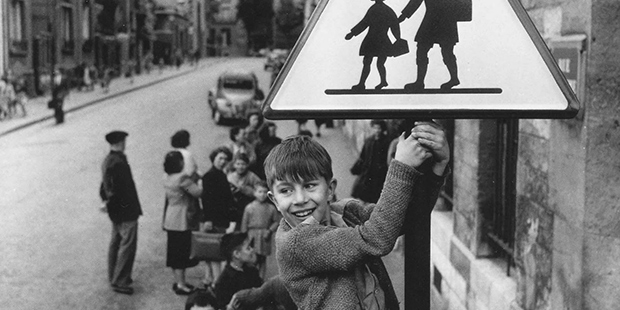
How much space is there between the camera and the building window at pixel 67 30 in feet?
141

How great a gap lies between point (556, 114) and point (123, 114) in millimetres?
28928

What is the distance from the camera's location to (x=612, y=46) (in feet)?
12.9

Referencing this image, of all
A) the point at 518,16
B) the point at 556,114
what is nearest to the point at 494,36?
the point at 518,16

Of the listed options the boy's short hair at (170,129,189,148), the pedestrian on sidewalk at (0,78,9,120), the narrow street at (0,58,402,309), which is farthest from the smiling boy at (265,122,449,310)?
the pedestrian on sidewalk at (0,78,9,120)

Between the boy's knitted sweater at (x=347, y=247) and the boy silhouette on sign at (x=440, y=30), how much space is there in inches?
10.4

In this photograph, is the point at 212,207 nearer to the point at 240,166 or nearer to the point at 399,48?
the point at 240,166

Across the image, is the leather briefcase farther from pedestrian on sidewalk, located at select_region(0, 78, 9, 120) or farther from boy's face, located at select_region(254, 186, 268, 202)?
pedestrian on sidewalk, located at select_region(0, 78, 9, 120)

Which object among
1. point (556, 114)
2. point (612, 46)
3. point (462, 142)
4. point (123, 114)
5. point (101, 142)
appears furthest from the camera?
point (123, 114)

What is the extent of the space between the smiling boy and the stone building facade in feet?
6.30

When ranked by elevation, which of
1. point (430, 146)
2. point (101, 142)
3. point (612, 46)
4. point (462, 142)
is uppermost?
point (612, 46)

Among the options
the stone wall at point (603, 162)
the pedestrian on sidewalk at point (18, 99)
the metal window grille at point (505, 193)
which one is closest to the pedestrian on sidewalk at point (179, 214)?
the metal window grille at point (505, 193)

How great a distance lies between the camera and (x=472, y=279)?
261 inches

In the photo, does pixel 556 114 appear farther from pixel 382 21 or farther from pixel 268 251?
pixel 268 251

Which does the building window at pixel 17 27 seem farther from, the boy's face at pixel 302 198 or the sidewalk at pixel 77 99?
the boy's face at pixel 302 198
